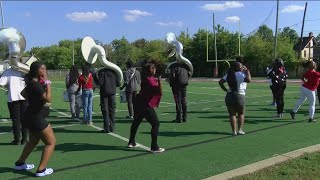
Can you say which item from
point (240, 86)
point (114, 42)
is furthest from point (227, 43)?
Result: point (240, 86)

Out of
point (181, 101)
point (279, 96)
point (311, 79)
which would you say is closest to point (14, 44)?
point (181, 101)

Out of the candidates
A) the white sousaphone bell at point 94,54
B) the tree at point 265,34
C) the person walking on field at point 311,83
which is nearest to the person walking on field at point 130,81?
the white sousaphone bell at point 94,54

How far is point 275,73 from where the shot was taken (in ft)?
42.9

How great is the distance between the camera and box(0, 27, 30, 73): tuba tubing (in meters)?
9.09

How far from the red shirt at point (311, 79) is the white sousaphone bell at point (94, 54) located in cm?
506

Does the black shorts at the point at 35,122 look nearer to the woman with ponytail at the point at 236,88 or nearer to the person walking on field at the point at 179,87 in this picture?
the woman with ponytail at the point at 236,88

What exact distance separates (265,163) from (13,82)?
17.8ft

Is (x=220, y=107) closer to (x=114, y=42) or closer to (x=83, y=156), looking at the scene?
(x=83, y=156)

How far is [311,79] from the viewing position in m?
11.5

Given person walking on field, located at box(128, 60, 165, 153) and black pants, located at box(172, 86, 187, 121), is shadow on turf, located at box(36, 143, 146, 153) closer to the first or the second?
person walking on field, located at box(128, 60, 165, 153)

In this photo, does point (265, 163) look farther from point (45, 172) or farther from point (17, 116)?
point (17, 116)

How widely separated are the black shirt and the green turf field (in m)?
1.07

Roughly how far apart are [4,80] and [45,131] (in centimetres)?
321

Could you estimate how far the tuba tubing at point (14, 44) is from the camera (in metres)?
9.09
